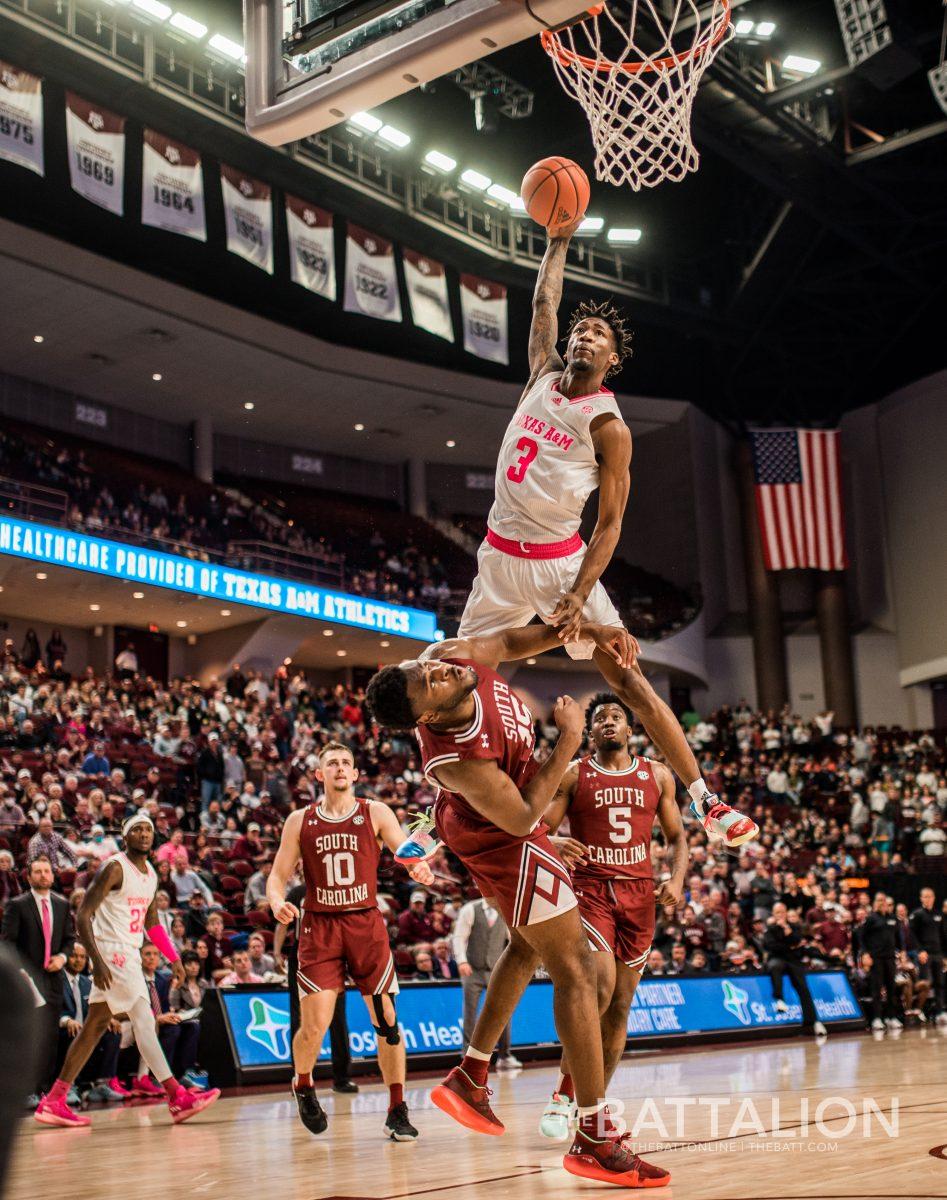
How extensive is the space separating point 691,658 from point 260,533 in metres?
11.9

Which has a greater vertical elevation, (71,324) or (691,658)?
(71,324)

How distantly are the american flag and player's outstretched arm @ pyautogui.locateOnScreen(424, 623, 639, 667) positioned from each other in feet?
94.1

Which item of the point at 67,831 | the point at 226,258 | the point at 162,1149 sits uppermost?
the point at 226,258

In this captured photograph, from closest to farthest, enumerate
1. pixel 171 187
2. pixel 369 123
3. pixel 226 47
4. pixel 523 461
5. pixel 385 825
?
pixel 523 461, pixel 385 825, pixel 171 187, pixel 226 47, pixel 369 123

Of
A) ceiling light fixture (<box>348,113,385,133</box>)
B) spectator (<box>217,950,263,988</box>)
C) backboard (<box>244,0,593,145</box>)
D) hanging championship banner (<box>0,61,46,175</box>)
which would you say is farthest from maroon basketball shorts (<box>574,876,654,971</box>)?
ceiling light fixture (<box>348,113,385,133</box>)

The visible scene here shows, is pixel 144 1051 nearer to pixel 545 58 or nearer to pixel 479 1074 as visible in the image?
pixel 479 1074

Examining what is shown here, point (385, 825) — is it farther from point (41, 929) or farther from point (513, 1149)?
point (41, 929)

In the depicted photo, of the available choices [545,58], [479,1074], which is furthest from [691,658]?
[479,1074]

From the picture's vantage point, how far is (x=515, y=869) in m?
4.79

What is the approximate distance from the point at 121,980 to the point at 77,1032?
2.29 metres

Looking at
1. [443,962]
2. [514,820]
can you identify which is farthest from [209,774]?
[514,820]

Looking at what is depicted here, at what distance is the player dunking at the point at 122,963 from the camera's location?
8086 mm

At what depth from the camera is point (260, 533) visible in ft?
98.7

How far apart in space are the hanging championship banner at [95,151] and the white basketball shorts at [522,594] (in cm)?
1749
